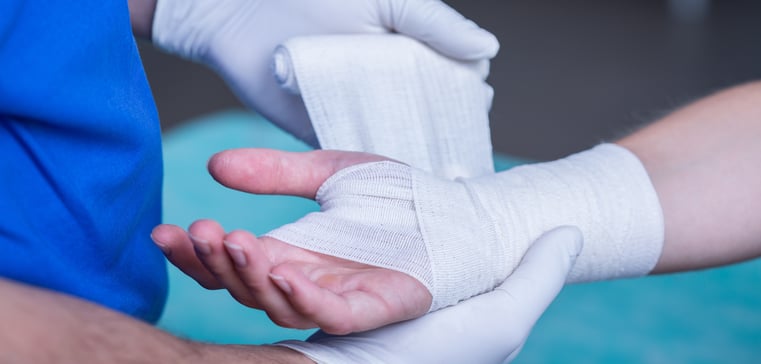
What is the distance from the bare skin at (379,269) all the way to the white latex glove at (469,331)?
3cm

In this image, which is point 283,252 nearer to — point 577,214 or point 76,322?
point 76,322

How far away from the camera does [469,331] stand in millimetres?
765

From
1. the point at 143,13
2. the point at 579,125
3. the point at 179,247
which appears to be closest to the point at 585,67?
the point at 579,125

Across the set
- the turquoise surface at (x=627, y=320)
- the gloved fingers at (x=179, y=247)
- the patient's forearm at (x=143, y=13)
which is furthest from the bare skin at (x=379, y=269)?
the patient's forearm at (x=143, y=13)

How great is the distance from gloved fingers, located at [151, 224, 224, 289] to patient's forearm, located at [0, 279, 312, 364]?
10cm

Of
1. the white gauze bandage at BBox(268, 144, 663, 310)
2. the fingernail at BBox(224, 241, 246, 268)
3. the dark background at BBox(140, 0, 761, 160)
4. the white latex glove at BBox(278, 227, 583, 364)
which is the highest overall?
the fingernail at BBox(224, 241, 246, 268)

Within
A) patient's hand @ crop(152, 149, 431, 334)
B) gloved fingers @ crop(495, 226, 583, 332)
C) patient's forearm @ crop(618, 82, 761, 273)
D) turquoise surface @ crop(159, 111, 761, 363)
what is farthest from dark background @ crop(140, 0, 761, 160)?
patient's hand @ crop(152, 149, 431, 334)

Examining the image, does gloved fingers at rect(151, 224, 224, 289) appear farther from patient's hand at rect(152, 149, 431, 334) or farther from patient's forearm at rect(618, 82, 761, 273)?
patient's forearm at rect(618, 82, 761, 273)

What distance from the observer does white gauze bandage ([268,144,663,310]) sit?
772 mm

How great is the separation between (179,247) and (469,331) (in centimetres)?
29

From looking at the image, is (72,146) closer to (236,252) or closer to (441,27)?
(236,252)

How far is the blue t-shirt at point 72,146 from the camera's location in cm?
64

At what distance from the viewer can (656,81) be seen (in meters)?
3.26

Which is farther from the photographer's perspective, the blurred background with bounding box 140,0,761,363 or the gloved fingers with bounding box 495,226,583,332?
the blurred background with bounding box 140,0,761,363
